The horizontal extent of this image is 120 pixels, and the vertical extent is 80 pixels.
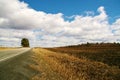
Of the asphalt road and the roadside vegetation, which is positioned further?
the roadside vegetation

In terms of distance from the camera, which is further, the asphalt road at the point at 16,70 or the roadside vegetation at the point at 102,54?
the roadside vegetation at the point at 102,54

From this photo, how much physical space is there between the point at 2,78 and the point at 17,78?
0.70 meters

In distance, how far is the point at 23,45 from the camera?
522ft

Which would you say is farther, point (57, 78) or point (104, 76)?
point (104, 76)

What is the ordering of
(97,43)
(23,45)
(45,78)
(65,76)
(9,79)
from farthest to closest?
1. (23,45)
2. (97,43)
3. (65,76)
4. (45,78)
5. (9,79)

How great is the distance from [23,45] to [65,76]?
489ft

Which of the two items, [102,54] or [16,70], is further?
[102,54]

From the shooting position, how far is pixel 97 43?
2717 inches

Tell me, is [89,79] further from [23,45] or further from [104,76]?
[23,45]

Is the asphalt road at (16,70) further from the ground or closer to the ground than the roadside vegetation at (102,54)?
closer to the ground

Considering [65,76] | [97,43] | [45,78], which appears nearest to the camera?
[45,78]

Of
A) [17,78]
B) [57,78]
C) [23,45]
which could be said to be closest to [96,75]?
[57,78]

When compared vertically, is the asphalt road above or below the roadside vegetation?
below

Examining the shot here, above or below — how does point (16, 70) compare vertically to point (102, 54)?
below
